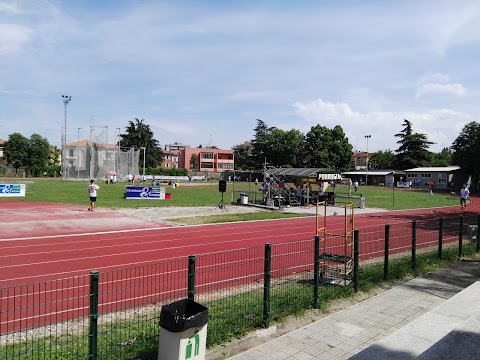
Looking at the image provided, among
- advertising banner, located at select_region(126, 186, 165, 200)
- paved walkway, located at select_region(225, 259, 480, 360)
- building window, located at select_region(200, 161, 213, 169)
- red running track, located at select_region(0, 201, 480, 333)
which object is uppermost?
building window, located at select_region(200, 161, 213, 169)

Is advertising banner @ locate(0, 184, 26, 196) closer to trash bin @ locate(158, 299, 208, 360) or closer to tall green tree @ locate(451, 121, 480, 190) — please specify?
trash bin @ locate(158, 299, 208, 360)

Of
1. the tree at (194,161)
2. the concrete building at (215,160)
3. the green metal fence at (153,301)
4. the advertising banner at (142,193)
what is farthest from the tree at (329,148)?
the green metal fence at (153,301)

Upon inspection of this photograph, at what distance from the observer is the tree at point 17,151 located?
91500 millimetres

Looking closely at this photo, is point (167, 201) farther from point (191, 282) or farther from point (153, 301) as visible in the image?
point (191, 282)

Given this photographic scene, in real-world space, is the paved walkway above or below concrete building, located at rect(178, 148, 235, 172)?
below

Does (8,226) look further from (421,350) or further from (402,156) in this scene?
(402,156)

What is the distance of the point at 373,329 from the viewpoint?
6.46m

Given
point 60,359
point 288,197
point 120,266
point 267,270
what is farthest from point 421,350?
point 288,197

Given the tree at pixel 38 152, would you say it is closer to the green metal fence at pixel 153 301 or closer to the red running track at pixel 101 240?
the red running track at pixel 101 240

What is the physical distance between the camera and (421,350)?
4746 mm

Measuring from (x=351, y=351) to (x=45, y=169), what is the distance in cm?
9477

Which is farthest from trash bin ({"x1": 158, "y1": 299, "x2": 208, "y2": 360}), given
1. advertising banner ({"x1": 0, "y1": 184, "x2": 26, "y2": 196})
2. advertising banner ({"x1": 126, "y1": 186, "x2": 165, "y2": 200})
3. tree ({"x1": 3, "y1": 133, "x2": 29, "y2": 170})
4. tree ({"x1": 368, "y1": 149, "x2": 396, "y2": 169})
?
tree ({"x1": 368, "y1": 149, "x2": 396, "y2": 169})

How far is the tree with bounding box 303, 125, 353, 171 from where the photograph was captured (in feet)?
292

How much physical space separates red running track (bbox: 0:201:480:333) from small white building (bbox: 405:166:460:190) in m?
56.0
